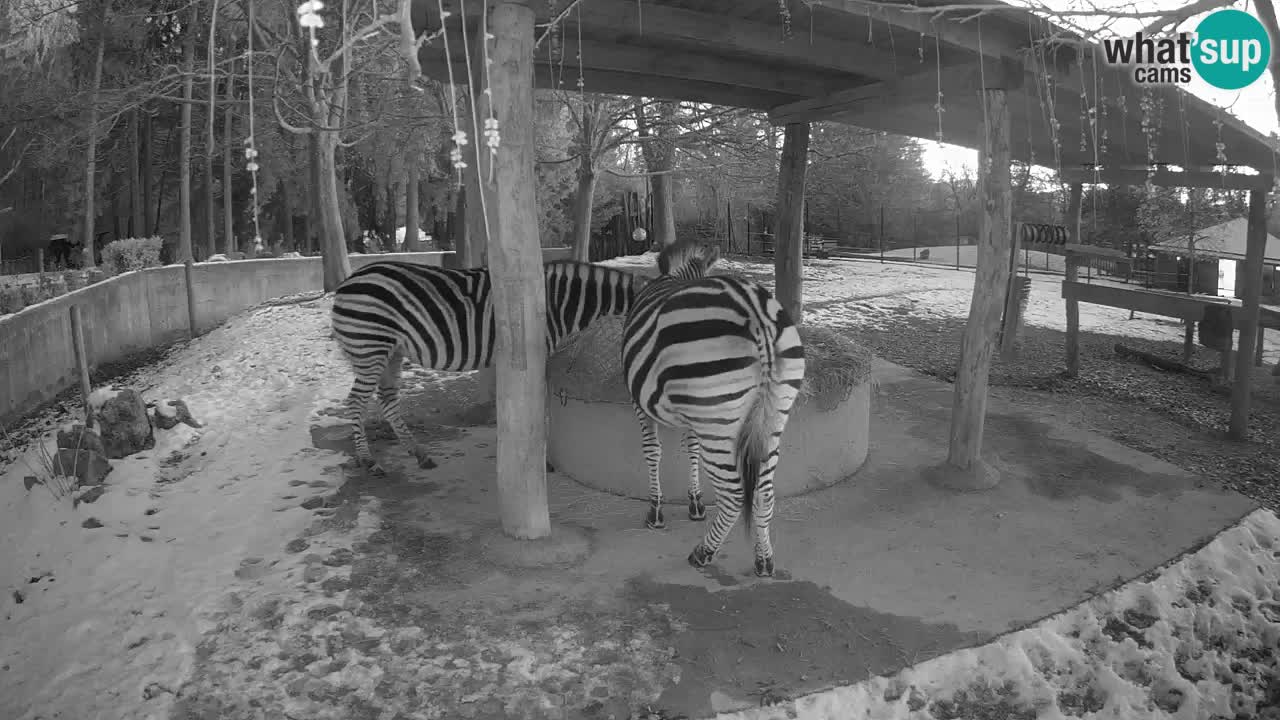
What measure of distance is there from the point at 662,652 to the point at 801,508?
7.04 feet

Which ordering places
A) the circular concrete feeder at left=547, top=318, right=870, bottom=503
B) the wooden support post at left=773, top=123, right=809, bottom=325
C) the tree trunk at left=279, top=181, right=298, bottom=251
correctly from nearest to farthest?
the circular concrete feeder at left=547, top=318, right=870, bottom=503, the wooden support post at left=773, top=123, right=809, bottom=325, the tree trunk at left=279, top=181, right=298, bottom=251

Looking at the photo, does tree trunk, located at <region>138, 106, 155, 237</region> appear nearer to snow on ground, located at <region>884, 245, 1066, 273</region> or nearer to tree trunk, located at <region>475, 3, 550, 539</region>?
tree trunk, located at <region>475, 3, 550, 539</region>

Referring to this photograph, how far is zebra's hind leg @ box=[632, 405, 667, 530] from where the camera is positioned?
537 centimetres

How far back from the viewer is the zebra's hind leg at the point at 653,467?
17.6 ft

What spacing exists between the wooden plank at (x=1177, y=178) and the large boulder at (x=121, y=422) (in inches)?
335

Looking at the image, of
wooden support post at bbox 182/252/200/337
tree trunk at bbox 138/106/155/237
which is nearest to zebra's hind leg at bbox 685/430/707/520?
wooden support post at bbox 182/252/200/337

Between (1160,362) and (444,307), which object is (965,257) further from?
(444,307)

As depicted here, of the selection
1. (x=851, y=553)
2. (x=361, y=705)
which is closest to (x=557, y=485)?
(x=851, y=553)

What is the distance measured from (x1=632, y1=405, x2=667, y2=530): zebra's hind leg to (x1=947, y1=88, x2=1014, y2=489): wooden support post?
2.33m

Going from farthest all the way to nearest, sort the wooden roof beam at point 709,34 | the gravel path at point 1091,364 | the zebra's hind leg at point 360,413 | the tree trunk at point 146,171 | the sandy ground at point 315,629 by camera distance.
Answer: the tree trunk at point 146,171 → the gravel path at point 1091,364 → the zebra's hind leg at point 360,413 → the wooden roof beam at point 709,34 → the sandy ground at point 315,629

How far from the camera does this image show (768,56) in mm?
6449

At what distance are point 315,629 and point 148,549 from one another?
5.64 feet

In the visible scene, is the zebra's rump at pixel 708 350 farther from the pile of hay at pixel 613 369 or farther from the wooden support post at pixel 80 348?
the wooden support post at pixel 80 348

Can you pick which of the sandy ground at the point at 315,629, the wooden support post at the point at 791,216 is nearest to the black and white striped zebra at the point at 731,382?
the sandy ground at the point at 315,629
